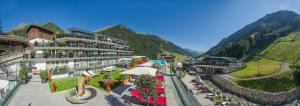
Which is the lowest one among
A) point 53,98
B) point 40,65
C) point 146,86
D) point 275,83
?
point 275,83

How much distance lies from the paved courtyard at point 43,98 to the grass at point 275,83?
5718 cm

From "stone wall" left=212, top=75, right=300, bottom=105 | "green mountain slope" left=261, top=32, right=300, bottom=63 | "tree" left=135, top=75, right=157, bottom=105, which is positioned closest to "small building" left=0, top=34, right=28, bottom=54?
"tree" left=135, top=75, right=157, bottom=105

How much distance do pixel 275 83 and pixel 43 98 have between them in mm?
68930

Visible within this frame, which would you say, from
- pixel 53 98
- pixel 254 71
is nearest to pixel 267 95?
pixel 254 71

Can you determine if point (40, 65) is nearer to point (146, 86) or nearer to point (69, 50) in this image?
point (69, 50)

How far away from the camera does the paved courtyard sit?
24337mm

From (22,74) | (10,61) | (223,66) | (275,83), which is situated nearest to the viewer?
(22,74)

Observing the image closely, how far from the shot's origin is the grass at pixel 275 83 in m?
71.5

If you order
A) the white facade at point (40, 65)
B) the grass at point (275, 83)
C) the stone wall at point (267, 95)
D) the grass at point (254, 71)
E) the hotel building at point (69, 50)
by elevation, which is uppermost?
the hotel building at point (69, 50)

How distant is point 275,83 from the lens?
245 ft

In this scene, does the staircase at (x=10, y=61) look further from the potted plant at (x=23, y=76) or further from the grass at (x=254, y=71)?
the grass at (x=254, y=71)

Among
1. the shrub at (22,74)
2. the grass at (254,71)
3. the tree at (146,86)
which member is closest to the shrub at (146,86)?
the tree at (146,86)

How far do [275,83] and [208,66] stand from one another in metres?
52.7

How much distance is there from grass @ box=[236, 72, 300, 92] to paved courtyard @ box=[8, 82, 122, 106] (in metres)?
57.2
